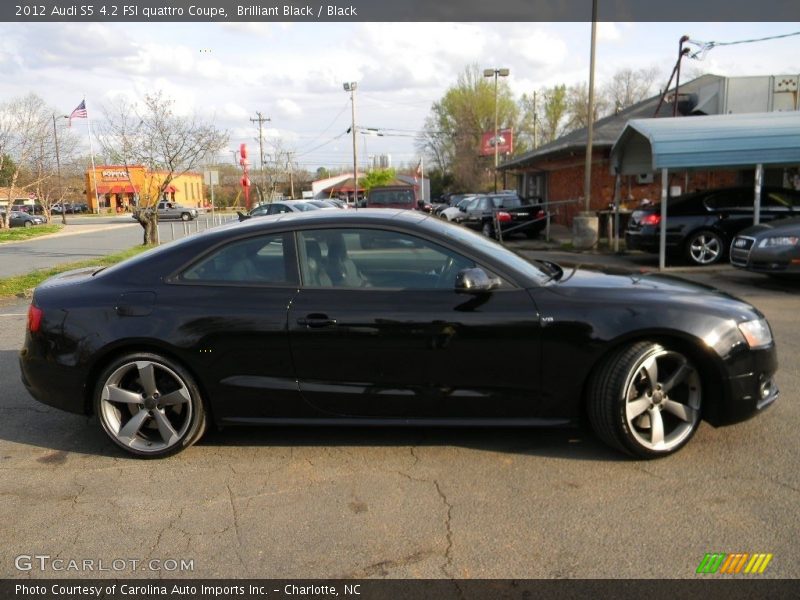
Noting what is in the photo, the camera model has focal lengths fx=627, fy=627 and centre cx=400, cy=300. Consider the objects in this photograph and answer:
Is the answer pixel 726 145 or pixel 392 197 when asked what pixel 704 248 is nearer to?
pixel 726 145

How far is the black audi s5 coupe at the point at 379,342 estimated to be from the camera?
11.7ft

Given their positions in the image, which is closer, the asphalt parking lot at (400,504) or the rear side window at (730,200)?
the asphalt parking lot at (400,504)

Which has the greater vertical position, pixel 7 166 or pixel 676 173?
pixel 7 166

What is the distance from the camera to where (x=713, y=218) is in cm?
1238

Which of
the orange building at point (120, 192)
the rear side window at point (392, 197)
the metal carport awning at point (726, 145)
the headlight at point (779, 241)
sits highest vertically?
the orange building at point (120, 192)

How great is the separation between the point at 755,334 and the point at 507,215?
17145mm

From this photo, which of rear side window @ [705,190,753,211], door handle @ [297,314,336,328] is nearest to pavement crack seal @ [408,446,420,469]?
door handle @ [297,314,336,328]

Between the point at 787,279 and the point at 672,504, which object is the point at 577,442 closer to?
the point at 672,504

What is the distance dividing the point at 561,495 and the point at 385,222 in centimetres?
186

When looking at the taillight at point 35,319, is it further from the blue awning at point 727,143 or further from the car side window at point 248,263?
the blue awning at point 727,143

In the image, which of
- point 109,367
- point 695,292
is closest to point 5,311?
point 109,367

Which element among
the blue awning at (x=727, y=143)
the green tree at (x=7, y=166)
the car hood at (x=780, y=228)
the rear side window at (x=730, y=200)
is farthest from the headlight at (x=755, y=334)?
the green tree at (x=7, y=166)

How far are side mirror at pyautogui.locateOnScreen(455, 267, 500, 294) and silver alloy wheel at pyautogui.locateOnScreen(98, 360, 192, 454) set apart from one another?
1768 millimetres

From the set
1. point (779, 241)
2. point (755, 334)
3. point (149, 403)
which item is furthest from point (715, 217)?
point (149, 403)
